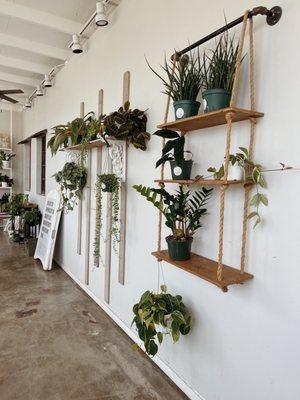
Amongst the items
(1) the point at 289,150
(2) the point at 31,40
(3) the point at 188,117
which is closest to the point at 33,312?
(3) the point at 188,117

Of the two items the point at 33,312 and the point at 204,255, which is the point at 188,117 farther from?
the point at 33,312

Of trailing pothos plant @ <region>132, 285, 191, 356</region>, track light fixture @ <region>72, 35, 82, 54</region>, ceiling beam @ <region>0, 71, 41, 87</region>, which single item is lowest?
trailing pothos plant @ <region>132, 285, 191, 356</region>

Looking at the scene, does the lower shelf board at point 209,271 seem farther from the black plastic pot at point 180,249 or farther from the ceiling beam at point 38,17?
the ceiling beam at point 38,17

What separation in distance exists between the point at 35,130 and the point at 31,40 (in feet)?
8.06

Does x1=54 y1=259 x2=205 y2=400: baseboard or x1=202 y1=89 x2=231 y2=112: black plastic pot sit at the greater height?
x1=202 y1=89 x2=231 y2=112: black plastic pot

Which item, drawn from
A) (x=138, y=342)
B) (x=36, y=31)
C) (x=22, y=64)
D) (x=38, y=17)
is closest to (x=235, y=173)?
(x=138, y=342)

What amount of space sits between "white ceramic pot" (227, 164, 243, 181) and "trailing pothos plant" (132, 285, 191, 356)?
3.09ft

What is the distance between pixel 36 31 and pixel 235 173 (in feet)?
11.3

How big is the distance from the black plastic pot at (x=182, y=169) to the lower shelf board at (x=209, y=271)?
20.2 inches

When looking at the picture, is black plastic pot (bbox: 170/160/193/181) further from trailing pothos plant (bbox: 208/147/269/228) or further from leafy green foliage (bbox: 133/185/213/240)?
trailing pothos plant (bbox: 208/147/269/228)

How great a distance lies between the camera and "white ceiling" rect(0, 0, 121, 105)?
3029 mm

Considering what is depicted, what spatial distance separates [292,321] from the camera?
1359 millimetres

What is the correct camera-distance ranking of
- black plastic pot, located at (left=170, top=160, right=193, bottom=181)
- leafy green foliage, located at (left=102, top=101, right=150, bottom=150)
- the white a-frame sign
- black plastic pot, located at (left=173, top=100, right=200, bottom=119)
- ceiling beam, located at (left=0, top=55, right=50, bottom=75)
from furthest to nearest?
ceiling beam, located at (left=0, top=55, right=50, bottom=75) → the white a-frame sign → leafy green foliage, located at (left=102, top=101, right=150, bottom=150) → black plastic pot, located at (left=170, top=160, right=193, bottom=181) → black plastic pot, located at (left=173, top=100, right=200, bottom=119)

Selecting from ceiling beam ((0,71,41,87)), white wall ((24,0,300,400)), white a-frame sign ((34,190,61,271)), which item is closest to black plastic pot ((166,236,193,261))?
white wall ((24,0,300,400))
